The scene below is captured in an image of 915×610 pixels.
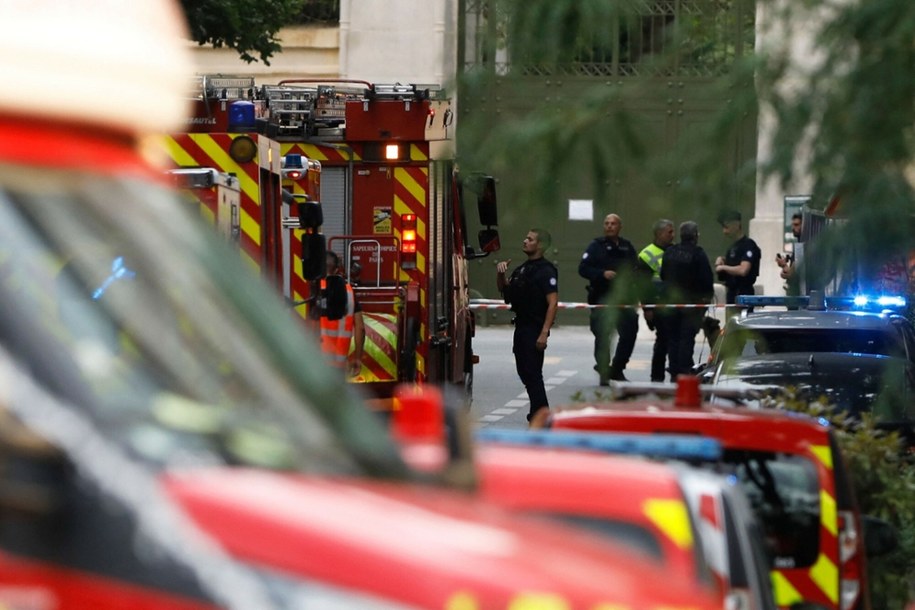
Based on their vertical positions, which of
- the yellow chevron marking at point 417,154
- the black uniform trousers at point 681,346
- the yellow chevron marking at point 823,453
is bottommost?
the black uniform trousers at point 681,346

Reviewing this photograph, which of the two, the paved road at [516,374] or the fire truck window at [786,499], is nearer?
the fire truck window at [786,499]

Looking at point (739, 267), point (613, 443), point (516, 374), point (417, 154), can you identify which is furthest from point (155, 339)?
point (516, 374)

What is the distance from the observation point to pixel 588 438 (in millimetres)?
4684

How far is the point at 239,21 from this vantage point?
19062 mm

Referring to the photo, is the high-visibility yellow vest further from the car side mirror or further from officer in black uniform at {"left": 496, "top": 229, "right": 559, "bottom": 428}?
the car side mirror

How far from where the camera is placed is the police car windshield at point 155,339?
1963mm

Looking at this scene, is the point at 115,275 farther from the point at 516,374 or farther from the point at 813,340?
the point at 516,374

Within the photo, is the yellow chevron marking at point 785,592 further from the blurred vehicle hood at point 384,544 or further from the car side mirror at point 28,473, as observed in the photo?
the car side mirror at point 28,473

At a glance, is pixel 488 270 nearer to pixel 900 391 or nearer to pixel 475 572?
pixel 900 391

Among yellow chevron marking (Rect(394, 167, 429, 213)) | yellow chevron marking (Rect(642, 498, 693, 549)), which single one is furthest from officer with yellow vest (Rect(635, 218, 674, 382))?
yellow chevron marking (Rect(642, 498, 693, 549))

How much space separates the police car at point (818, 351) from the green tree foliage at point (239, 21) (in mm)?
7752

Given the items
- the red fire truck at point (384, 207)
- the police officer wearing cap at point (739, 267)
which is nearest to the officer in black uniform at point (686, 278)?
the police officer wearing cap at point (739, 267)

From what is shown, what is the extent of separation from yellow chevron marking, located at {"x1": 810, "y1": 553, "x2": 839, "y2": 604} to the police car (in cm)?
361

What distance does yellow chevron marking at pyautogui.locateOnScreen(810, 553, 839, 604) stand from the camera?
6105 millimetres
